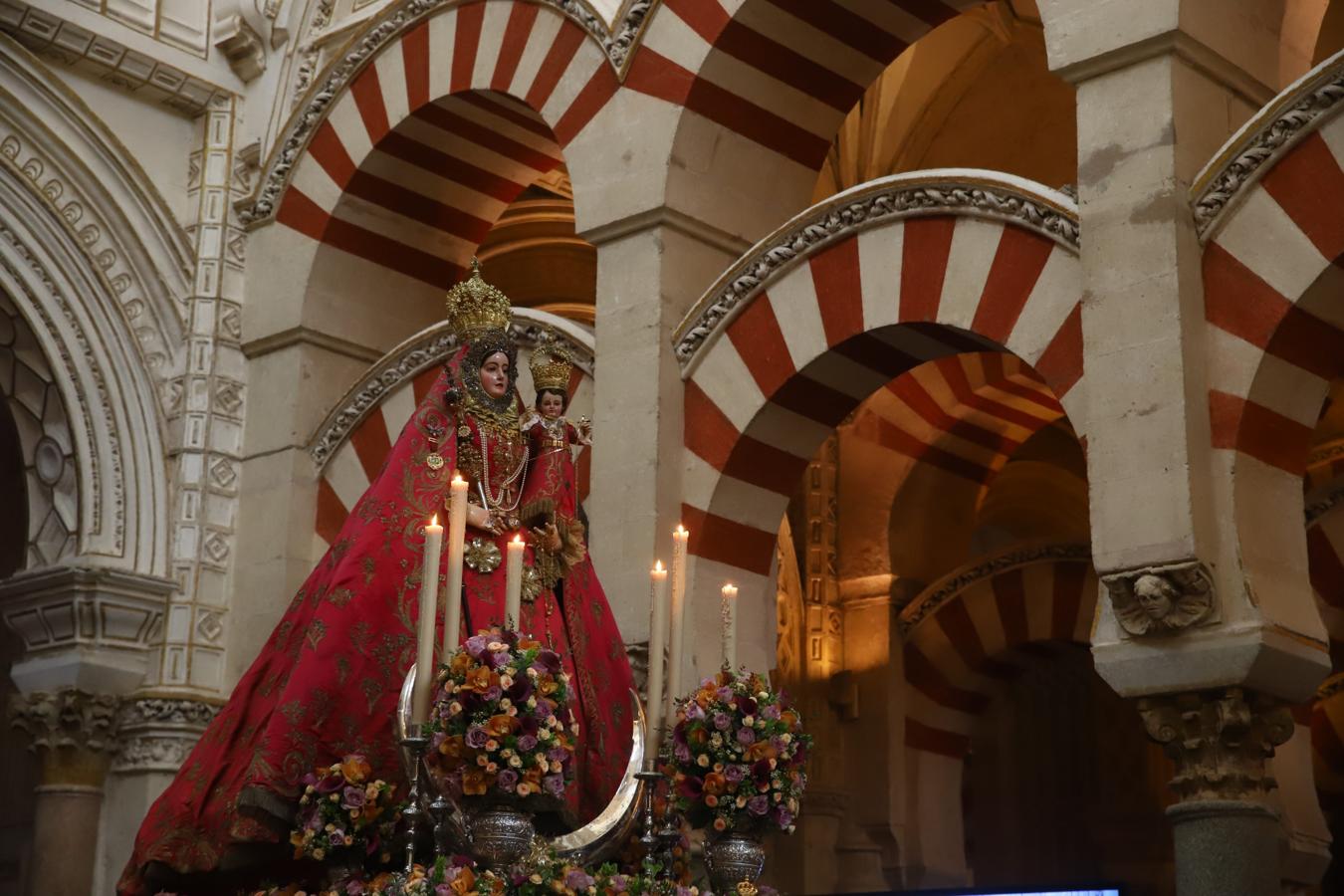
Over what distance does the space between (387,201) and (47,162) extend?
138cm

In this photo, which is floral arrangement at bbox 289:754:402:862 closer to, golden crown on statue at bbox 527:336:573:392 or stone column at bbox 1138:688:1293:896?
golden crown on statue at bbox 527:336:573:392

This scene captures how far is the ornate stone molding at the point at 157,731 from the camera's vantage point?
7438 mm

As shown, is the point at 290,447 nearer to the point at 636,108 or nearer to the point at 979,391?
the point at 636,108

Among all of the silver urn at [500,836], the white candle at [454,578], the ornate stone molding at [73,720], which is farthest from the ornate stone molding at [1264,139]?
the ornate stone molding at [73,720]

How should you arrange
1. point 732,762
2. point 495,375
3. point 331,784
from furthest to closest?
point 495,375 → point 331,784 → point 732,762

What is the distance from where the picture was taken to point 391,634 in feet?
14.5

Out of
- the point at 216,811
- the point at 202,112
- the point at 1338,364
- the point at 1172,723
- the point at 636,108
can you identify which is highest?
the point at 202,112

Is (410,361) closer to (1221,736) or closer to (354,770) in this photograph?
(354,770)

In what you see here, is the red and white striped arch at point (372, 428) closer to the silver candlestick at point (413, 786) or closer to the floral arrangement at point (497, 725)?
the floral arrangement at point (497, 725)

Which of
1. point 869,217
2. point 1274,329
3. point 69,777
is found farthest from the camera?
point 69,777

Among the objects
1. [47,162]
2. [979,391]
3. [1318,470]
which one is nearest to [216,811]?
[47,162]

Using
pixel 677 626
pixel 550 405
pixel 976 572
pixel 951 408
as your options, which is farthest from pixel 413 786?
pixel 951 408

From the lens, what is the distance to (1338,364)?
203 inches

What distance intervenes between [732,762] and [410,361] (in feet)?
12.0
